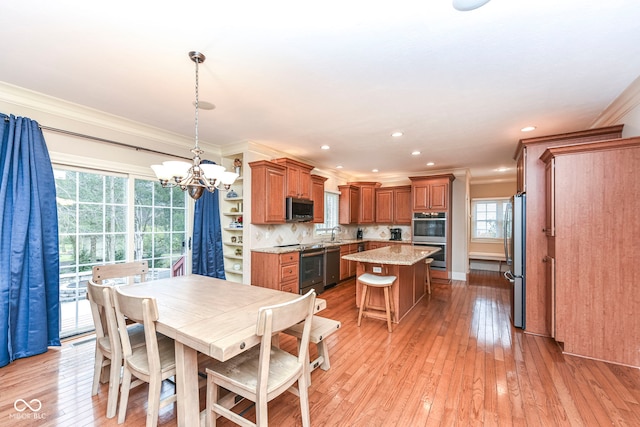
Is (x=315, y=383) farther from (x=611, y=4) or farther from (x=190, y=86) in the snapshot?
(x=611, y=4)

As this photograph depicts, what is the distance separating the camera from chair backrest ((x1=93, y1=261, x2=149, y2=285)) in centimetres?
240

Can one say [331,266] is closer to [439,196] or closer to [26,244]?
[439,196]

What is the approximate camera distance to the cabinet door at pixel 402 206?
663 centimetres

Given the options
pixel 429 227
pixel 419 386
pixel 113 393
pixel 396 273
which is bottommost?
pixel 419 386

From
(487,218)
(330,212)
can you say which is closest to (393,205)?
(330,212)

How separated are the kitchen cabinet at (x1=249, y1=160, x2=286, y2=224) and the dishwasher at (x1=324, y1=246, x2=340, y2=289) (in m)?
1.37

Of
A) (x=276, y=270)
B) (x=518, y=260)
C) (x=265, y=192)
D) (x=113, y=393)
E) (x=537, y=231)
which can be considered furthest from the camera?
(x=265, y=192)

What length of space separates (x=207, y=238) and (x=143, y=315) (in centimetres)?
282

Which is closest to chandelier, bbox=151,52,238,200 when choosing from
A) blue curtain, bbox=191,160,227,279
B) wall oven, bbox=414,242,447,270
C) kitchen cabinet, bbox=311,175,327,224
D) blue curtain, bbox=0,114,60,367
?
blue curtain, bbox=0,114,60,367

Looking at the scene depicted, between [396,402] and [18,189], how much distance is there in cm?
383

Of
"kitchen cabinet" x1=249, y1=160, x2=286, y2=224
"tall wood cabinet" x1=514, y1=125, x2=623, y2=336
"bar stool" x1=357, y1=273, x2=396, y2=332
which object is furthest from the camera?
"kitchen cabinet" x1=249, y1=160, x2=286, y2=224

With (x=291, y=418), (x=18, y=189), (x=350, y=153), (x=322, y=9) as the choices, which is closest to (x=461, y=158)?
(x=350, y=153)

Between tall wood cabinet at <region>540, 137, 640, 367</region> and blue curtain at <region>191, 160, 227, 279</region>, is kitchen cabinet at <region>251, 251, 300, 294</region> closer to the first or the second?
blue curtain at <region>191, 160, 227, 279</region>

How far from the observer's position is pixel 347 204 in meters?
6.77
